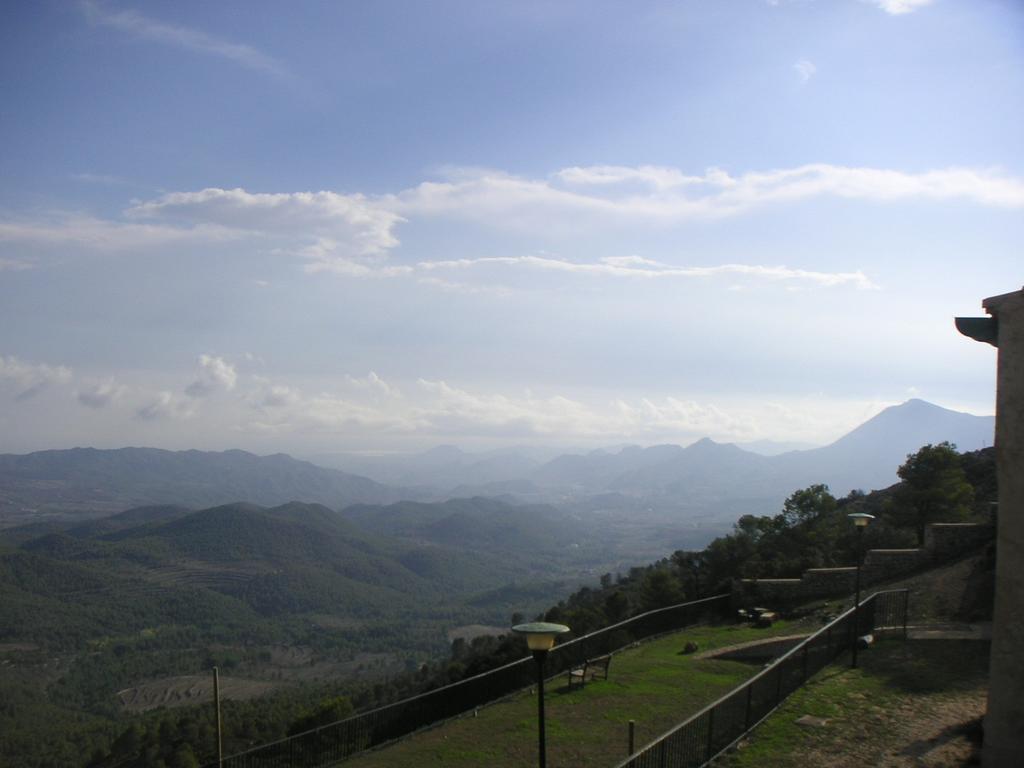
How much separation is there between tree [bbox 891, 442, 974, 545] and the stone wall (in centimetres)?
447

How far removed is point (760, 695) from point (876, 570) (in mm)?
11471

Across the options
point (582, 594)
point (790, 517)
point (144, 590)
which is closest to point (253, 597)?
point (144, 590)

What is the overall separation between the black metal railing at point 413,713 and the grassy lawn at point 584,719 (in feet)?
1.30

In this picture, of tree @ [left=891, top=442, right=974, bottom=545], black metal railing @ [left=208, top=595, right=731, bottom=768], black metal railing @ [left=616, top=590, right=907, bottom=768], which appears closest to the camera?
black metal railing @ [left=616, top=590, right=907, bottom=768]

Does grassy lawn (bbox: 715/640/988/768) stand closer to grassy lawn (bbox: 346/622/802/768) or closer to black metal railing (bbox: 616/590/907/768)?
black metal railing (bbox: 616/590/907/768)

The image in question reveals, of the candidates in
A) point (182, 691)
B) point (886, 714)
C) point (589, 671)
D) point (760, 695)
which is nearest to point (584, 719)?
point (589, 671)

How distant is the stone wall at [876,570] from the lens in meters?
18.2

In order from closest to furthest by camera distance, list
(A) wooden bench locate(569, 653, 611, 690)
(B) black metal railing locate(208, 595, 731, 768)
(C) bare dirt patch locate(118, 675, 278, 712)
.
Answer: (B) black metal railing locate(208, 595, 731, 768), (A) wooden bench locate(569, 653, 611, 690), (C) bare dirt patch locate(118, 675, 278, 712)

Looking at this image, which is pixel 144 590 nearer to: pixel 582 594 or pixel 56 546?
pixel 56 546

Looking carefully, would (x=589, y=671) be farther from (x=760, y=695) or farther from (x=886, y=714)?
(x=886, y=714)

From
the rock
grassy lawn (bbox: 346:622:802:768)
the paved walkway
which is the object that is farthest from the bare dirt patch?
the rock

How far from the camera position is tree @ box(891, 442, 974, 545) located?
2311 centimetres

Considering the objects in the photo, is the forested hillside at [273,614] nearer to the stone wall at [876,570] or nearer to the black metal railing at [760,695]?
the stone wall at [876,570]

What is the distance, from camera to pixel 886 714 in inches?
363
